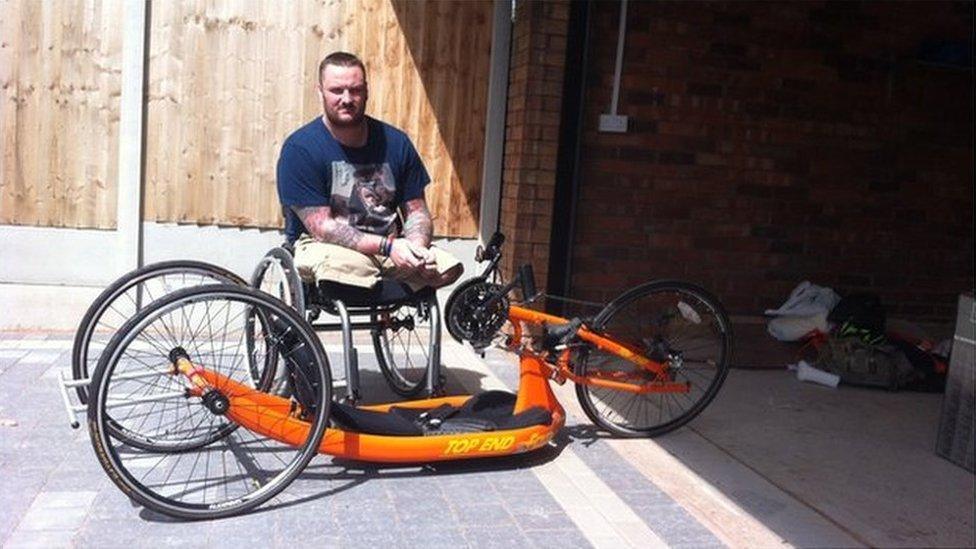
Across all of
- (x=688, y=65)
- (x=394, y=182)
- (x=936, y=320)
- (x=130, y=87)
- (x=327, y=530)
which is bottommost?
(x=327, y=530)

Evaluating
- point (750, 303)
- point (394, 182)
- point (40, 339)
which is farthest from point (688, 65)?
point (40, 339)

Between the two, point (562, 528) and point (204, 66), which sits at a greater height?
point (204, 66)

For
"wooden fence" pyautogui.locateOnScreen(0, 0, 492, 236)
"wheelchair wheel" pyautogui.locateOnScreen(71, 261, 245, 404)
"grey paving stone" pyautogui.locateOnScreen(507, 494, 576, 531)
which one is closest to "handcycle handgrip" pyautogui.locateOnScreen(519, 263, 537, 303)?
"grey paving stone" pyautogui.locateOnScreen(507, 494, 576, 531)

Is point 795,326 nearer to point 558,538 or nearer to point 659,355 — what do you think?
point 659,355

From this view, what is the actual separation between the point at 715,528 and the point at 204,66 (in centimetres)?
439

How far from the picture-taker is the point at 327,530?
334cm

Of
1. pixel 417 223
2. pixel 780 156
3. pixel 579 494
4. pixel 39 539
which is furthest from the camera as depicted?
pixel 780 156

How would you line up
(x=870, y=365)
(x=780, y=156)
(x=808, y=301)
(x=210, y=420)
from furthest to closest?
(x=780, y=156), (x=808, y=301), (x=870, y=365), (x=210, y=420)

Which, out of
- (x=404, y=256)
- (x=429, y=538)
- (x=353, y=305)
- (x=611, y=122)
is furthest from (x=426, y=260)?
(x=611, y=122)

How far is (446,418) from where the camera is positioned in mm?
4094

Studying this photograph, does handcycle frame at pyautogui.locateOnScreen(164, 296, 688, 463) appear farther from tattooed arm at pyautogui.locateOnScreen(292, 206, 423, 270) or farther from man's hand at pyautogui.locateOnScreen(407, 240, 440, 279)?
tattooed arm at pyautogui.locateOnScreen(292, 206, 423, 270)

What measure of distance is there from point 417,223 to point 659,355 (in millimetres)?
1366

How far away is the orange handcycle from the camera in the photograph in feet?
11.3

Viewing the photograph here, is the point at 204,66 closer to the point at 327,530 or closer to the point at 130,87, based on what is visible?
the point at 130,87
